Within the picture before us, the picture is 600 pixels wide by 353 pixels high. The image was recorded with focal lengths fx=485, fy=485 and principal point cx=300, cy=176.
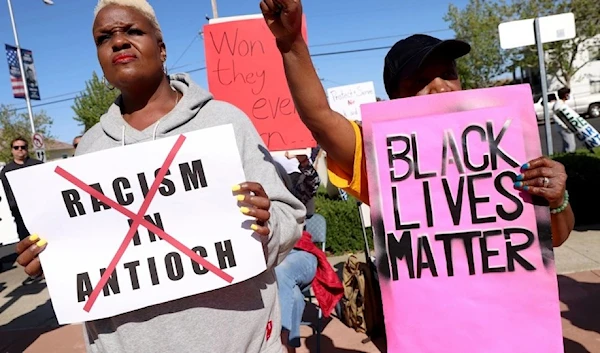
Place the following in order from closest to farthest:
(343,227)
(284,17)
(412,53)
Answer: (284,17)
(412,53)
(343,227)

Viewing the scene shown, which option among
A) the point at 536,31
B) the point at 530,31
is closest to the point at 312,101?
the point at 536,31

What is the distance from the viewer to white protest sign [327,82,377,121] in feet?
26.7

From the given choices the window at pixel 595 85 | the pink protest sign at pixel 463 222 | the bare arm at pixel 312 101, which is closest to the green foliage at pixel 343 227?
the pink protest sign at pixel 463 222

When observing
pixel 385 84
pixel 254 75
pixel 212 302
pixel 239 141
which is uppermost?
pixel 254 75

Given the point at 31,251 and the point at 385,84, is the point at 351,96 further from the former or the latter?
the point at 31,251

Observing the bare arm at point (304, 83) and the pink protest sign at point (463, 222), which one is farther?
the pink protest sign at point (463, 222)

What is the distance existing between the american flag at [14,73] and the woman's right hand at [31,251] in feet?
69.5

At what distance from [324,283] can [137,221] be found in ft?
6.34

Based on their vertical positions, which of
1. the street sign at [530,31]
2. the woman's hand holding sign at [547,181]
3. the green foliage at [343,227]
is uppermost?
the street sign at [530,31]

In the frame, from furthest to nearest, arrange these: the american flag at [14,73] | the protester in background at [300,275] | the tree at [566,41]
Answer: the tree at [566,41] → the american flag at [14,73] → the protester in background at [300,275]

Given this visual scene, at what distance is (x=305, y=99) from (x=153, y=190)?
0.49 meters

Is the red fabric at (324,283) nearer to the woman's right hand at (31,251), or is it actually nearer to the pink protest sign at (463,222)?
the pink protest sign at (463,222)

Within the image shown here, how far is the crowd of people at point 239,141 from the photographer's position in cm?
132

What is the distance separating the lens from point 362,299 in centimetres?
316
